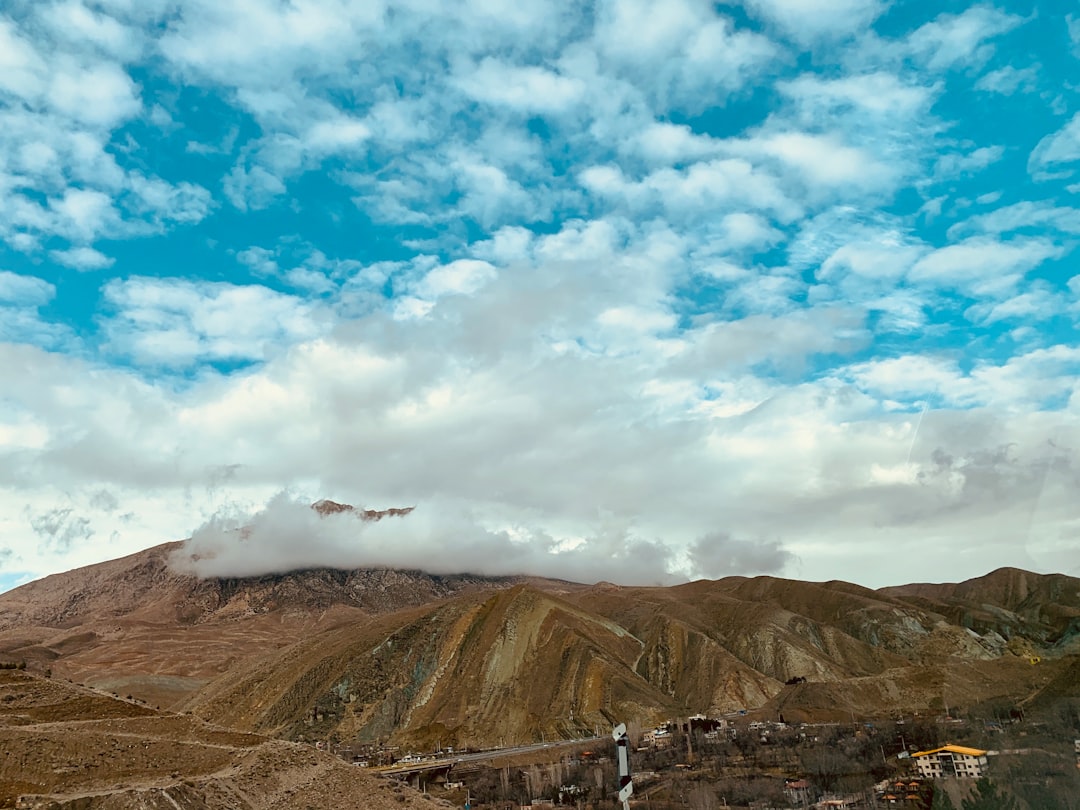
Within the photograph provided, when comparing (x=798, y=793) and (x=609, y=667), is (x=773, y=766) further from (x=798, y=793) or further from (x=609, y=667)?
(x=609, y=667)

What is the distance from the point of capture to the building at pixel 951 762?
55638 mm

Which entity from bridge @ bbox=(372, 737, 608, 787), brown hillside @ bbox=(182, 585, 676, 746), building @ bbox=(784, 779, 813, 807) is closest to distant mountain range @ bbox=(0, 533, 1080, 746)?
brown hillside @ bbox=(182, 585, 676, 746)

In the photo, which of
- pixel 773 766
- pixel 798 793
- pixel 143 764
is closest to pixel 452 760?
pixel 773 766

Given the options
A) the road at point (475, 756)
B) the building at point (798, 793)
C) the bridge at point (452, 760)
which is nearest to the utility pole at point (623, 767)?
the building at point (798, 793)

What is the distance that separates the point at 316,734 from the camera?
12562 centimetres

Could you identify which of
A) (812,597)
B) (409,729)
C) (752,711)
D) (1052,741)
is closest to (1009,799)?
(1052,741)

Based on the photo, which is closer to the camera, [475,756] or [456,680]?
[475,756]

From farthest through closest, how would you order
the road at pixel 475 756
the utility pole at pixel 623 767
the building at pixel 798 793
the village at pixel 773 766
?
the road at pixel 475 756 → the building at pixel 798 793 → the village at pixel 773 766 → the utility pole at pixel 623 767

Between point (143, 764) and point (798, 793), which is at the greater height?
point (143, 764)

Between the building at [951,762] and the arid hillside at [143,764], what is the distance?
124 ft

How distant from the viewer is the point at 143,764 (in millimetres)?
39531

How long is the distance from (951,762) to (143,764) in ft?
190

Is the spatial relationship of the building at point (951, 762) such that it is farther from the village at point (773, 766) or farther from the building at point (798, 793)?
the building at point (798, 793)

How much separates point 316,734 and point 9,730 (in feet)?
315
